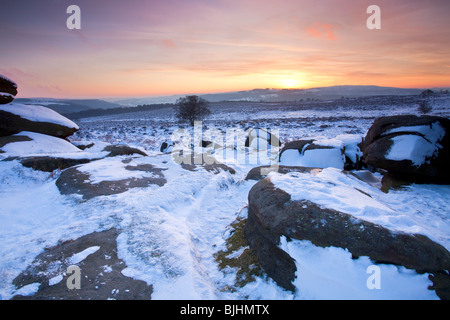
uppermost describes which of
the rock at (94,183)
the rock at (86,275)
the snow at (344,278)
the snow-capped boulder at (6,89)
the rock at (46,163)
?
the snow-capped boulder at (6,89)

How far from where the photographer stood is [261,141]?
14.4 m

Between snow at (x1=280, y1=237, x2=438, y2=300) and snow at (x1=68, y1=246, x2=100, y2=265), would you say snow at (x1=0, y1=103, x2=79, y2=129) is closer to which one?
snow at (x1=68, y1=246, x2=100, y2=265)

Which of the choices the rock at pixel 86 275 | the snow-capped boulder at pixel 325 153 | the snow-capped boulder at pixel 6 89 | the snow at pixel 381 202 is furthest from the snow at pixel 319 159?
the snow-capped boulder at pixel 6 89

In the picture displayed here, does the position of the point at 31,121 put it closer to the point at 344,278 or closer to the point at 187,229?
the point at 187,229

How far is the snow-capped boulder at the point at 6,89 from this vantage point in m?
11.8

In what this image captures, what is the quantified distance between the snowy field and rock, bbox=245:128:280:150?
21.8 ft

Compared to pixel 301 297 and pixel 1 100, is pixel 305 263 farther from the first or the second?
pixel 1 100

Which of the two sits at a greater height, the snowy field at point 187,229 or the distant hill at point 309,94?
the distant hill at point 309,94

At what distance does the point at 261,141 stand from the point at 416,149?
849cm

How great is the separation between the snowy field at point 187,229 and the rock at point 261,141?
663 cm

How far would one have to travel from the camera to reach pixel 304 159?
9.31 metres

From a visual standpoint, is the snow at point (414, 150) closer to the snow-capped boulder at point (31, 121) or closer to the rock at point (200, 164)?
the rock at point (200, 164)

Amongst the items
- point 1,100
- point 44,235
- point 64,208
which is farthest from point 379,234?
point 1,100

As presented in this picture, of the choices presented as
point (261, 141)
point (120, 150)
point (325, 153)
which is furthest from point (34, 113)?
point (325, 153)
